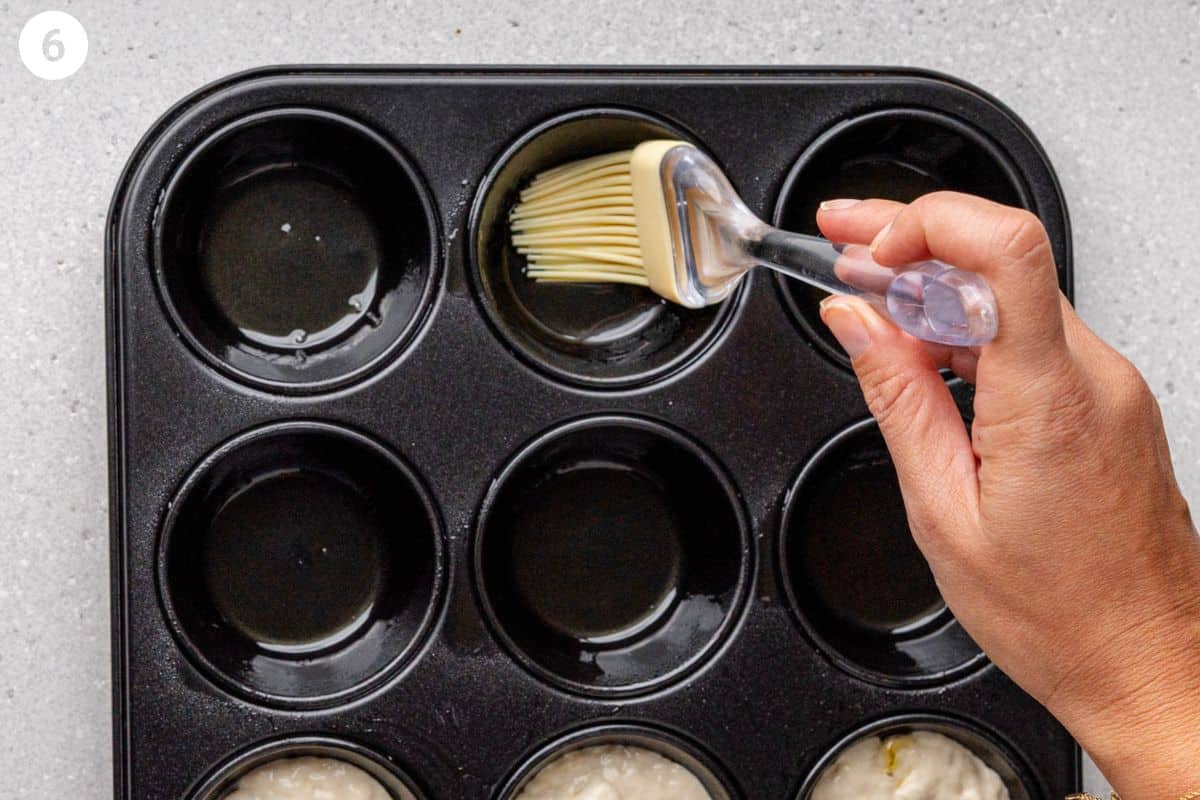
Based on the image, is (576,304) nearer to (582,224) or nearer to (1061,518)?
(582,224)

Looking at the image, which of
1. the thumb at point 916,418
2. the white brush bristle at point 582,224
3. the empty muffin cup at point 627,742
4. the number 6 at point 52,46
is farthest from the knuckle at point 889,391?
the number 6 at point 52,46

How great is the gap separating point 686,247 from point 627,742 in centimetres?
62

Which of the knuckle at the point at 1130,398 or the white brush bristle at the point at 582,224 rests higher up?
the white brush bristle at the point at 582,224

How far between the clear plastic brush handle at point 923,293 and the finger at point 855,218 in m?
0.05

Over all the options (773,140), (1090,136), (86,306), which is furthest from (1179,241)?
(86,306)

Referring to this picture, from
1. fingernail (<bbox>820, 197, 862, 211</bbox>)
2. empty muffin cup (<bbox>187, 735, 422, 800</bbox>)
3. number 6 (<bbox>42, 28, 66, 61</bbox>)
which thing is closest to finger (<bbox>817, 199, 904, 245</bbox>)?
fingernail (<bbox>820, 197, 862, 211</bbox>)

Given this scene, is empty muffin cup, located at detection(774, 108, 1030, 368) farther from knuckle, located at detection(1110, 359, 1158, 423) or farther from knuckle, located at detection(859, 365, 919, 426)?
knuckle, located at detection(1110, 359, 1158, 423)

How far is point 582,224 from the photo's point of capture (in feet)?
4.71

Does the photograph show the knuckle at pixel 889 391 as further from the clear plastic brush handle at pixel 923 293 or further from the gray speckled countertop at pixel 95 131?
the gray speckled countertop at pixel 95 131

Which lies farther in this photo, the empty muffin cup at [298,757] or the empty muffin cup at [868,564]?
the empty muffin cup at [868,564]

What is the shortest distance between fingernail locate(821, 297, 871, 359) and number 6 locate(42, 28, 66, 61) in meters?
1.05

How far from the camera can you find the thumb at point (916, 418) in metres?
1.06

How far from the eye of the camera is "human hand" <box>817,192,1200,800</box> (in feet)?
3.24

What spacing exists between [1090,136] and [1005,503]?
31.4 inches
